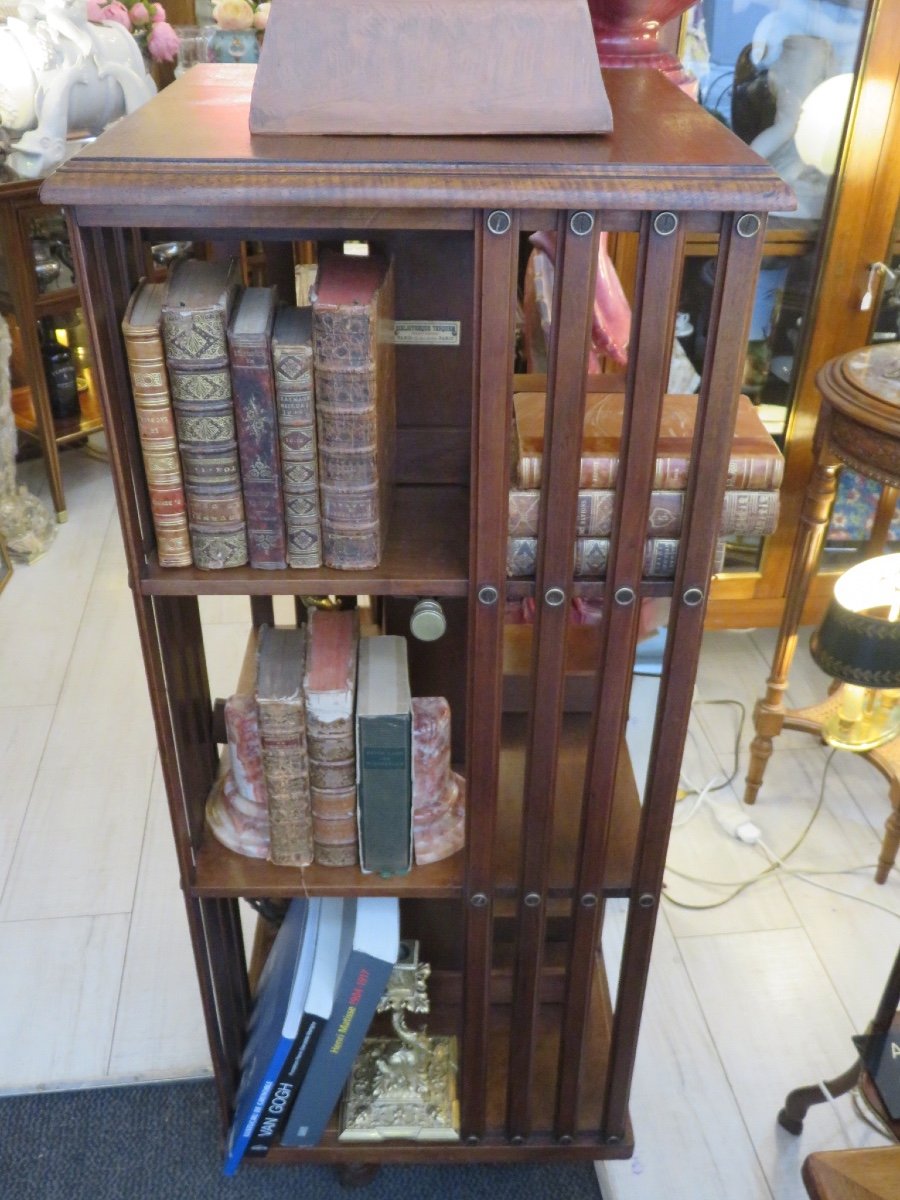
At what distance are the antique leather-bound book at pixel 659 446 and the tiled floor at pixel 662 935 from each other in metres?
0.85

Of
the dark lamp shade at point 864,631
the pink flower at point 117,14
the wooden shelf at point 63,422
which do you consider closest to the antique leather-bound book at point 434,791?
the dark lamp shade at point 864,631

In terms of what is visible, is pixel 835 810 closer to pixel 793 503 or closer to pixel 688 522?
pixel 793 503

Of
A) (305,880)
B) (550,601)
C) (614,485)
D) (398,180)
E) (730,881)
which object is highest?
(398,180)

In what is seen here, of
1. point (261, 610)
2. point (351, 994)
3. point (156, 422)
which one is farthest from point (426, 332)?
point (351, 994)

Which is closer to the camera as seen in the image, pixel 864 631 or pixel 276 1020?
pixel 276 1020

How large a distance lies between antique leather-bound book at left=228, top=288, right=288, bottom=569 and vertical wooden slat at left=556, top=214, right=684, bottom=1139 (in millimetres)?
317

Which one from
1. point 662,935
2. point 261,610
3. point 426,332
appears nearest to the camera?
point 426,332

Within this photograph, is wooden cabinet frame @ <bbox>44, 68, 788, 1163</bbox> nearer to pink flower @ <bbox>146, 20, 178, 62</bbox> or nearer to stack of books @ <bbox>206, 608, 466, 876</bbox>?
stack of books @ <bbox>206, 608, 466, 876</bbox>

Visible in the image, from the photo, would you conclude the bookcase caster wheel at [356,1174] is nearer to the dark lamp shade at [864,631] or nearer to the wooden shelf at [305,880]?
the wooden shelf at [305,880]

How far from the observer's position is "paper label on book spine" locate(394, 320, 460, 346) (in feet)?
3.75

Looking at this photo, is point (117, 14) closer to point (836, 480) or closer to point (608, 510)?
point (836, 480)

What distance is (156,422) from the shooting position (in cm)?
96

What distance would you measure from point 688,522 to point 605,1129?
2.97 ft

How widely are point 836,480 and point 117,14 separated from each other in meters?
2.49
